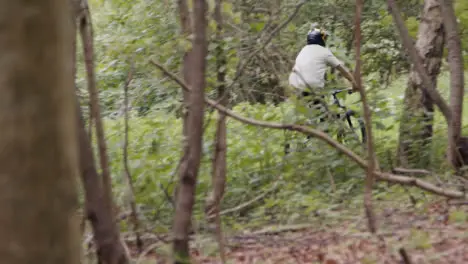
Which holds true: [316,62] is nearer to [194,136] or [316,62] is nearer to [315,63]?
[315,63]

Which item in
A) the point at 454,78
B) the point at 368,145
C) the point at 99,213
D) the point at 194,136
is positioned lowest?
the point at 99,213

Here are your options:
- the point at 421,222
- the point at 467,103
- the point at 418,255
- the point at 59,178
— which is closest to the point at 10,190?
the point at 59,178

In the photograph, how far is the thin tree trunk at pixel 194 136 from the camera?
121 inches

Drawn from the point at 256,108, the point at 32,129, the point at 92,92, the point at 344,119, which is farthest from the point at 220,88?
the point at 32,129

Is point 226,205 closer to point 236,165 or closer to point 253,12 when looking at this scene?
point 236,165

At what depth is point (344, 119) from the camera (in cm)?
605

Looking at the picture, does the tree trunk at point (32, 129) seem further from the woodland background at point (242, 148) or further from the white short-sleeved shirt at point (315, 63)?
the white short-sleeved shirt at point (315, 63)

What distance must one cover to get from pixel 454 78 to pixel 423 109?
1.07 metres

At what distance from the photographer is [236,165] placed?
641cm

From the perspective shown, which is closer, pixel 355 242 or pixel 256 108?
pixel 355 242

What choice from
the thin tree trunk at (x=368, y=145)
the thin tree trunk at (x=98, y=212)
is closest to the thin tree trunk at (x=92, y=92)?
the thin tree trunk at (x=98, y=212)

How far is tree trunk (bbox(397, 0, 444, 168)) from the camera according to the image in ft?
20.1

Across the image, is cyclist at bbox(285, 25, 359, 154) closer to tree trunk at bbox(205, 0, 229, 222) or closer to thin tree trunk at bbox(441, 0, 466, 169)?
thin tree trunk at bbox(441, 0, 466, 169)

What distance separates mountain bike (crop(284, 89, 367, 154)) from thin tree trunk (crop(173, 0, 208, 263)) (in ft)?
8.59
